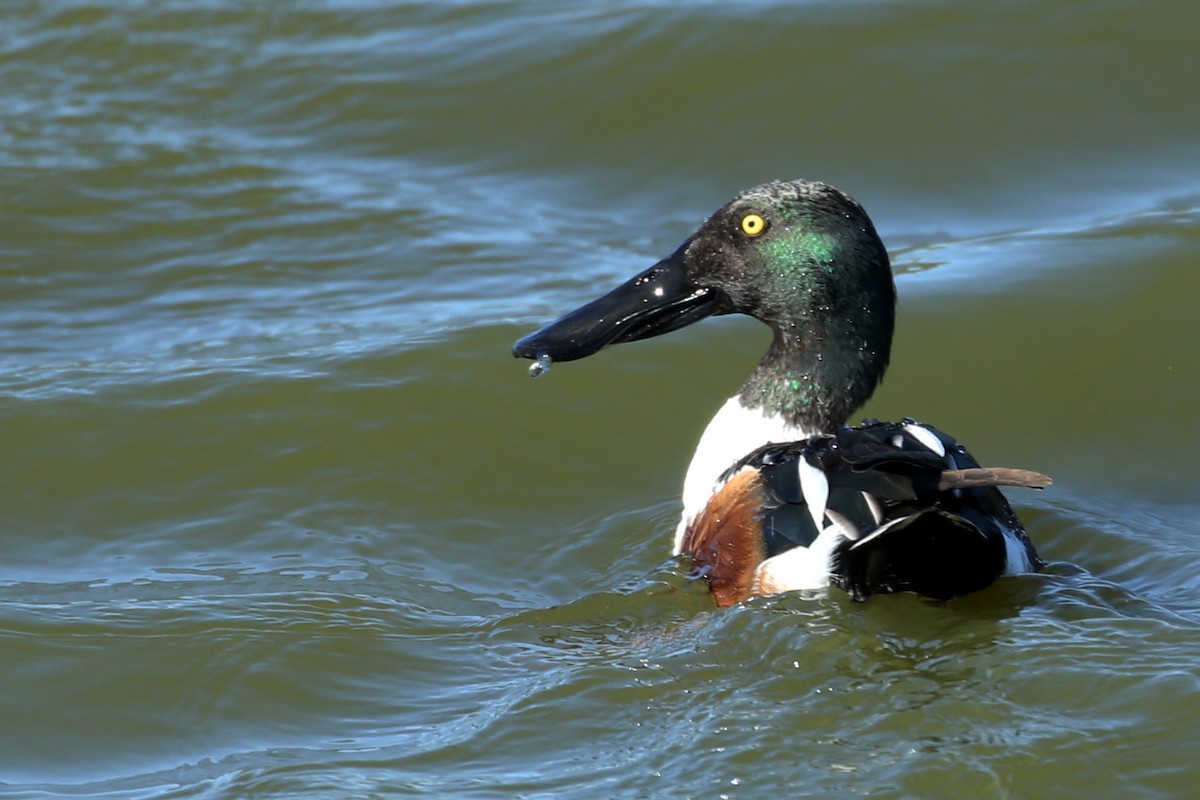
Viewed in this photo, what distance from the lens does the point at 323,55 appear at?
11.1 m

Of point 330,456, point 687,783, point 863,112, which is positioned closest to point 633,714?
point 687,783

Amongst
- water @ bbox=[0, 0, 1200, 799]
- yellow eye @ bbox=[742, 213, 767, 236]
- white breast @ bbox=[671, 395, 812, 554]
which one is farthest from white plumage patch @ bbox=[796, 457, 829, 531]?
yellow eye @ bbox=[742, 213, 767, 236]

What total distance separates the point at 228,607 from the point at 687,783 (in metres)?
2.01

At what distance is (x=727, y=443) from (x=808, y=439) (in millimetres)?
380

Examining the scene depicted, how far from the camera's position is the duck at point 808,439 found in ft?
15.5

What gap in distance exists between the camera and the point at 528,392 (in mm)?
7246

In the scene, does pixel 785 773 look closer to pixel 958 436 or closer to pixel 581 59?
pixel 958 436

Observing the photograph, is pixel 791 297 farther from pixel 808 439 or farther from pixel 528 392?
pixel 528 392

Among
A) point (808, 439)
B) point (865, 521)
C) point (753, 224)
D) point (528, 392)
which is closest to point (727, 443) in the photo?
point (808, 439)

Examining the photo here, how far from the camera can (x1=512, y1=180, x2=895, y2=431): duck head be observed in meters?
5.52

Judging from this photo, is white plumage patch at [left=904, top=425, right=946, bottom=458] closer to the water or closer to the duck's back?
the duck's back

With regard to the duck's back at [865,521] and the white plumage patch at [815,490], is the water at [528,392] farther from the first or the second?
the white plumage patch at [815,490]

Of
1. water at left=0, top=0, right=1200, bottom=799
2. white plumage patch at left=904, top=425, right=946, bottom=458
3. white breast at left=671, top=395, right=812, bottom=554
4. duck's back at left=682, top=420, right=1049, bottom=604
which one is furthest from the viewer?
white breast at left=671, top=395, right=812, bottom=554

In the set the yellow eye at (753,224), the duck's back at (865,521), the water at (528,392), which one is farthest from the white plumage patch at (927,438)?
the yellow eye at (753,224)
